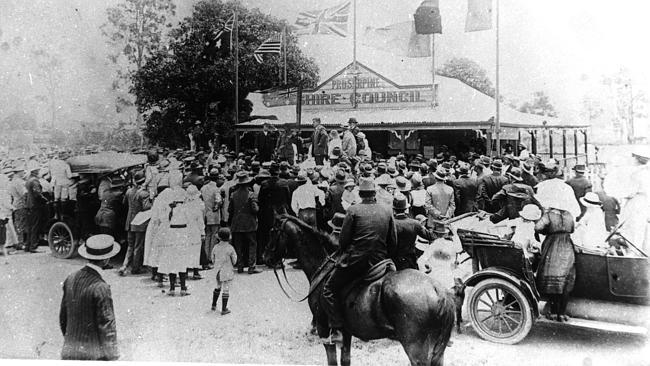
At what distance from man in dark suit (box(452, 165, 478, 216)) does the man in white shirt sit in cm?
199

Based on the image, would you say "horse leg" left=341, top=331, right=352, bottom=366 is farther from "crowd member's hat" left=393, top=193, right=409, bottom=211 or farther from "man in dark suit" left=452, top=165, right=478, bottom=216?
"man in dark suit" left=452, top=165, right=478, bottom=216

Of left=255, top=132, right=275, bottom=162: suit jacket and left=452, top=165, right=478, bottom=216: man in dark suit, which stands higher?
left=255, top=132, right=275, bottom=162: suit jacket

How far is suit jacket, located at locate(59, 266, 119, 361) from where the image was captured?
4.67 m

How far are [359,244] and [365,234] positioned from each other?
0.38 ft

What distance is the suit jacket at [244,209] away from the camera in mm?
7750

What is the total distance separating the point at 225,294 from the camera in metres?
6.47

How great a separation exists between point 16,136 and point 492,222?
7.03 m

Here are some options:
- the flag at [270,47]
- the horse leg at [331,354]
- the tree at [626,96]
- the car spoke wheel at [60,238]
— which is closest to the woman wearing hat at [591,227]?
the tree at [626,96]

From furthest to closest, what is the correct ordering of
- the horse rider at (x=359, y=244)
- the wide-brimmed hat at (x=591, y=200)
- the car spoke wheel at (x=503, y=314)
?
the wide-brimmed hat at (x=591, y=200)
the car spoke wheel at (x=503, y=314)
the horse rider at (x=359, y=244)

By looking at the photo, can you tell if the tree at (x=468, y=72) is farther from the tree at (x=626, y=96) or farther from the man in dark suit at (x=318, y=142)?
the man in dark suit at (x=318, y=142)

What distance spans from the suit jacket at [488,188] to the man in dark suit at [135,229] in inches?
190

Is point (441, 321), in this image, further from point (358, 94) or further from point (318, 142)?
point (358, 94)

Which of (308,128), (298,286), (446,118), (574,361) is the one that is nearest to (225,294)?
(298,286)

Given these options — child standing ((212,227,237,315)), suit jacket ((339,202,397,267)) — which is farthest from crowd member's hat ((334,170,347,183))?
suit jacket ((339,202,397,267))
